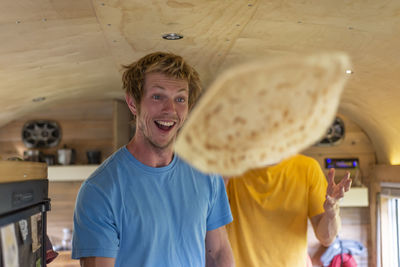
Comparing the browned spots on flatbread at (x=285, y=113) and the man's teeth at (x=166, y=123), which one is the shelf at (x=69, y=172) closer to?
the man's teeth at (x=166, y=123)

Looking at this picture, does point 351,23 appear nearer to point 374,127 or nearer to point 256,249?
point 256,249

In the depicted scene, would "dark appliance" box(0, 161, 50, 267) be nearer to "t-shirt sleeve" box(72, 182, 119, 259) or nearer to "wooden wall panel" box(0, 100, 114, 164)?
"t-shirt sleeve" box(72, 182, 119, 259)

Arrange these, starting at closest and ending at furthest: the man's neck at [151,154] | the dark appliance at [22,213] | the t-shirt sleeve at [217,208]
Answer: the dark appliance at [22,213] < the man's neck at [151,154] < the t-shirt sleeve at [217,208]

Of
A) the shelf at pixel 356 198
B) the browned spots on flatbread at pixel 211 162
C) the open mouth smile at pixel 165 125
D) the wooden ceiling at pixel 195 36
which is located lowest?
the shelf at pixel 356 198

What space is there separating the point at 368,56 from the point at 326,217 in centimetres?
96

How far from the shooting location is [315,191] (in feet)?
7.12

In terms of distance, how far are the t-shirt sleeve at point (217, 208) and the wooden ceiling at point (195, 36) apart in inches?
28.1

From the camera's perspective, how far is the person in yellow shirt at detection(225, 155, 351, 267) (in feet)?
6.93

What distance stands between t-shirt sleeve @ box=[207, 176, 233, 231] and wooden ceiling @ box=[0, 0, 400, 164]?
71 cm

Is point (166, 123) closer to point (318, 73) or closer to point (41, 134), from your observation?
point (318, 73)

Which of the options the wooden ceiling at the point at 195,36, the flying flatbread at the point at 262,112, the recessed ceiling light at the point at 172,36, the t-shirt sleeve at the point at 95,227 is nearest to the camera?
the flying flatbread at the point at 262,112

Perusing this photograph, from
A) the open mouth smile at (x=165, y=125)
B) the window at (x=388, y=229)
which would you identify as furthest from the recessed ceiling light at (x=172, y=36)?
the window at (x=388, y=229)

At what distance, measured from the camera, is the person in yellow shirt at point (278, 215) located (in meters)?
2.11

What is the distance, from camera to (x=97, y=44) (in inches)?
97.3
